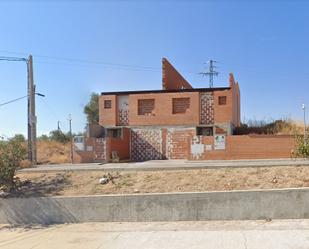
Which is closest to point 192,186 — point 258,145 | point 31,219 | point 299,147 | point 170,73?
point 31,219

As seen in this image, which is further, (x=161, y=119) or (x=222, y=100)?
(x=161, y=119)

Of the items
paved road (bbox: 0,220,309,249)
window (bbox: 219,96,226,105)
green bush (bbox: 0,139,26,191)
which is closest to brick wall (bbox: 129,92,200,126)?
window (bbox: 219,96,226,105)

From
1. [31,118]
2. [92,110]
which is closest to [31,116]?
[31,118]

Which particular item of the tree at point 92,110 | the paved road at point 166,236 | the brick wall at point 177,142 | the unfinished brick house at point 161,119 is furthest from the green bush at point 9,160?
the tree at point 92,110

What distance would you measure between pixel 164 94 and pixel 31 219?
27.6 metres

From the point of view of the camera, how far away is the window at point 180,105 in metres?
40.6

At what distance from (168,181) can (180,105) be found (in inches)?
1008

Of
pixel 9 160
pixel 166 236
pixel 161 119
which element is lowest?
pixel 166 236

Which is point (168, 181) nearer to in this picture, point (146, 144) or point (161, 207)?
point (161, 207)

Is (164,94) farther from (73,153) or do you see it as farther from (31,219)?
(31,219)

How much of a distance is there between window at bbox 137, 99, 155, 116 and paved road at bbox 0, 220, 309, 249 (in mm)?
28073

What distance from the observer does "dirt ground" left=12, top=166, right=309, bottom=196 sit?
14.4 m

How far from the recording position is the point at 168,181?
15.5 metres

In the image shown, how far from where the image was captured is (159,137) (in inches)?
1592
